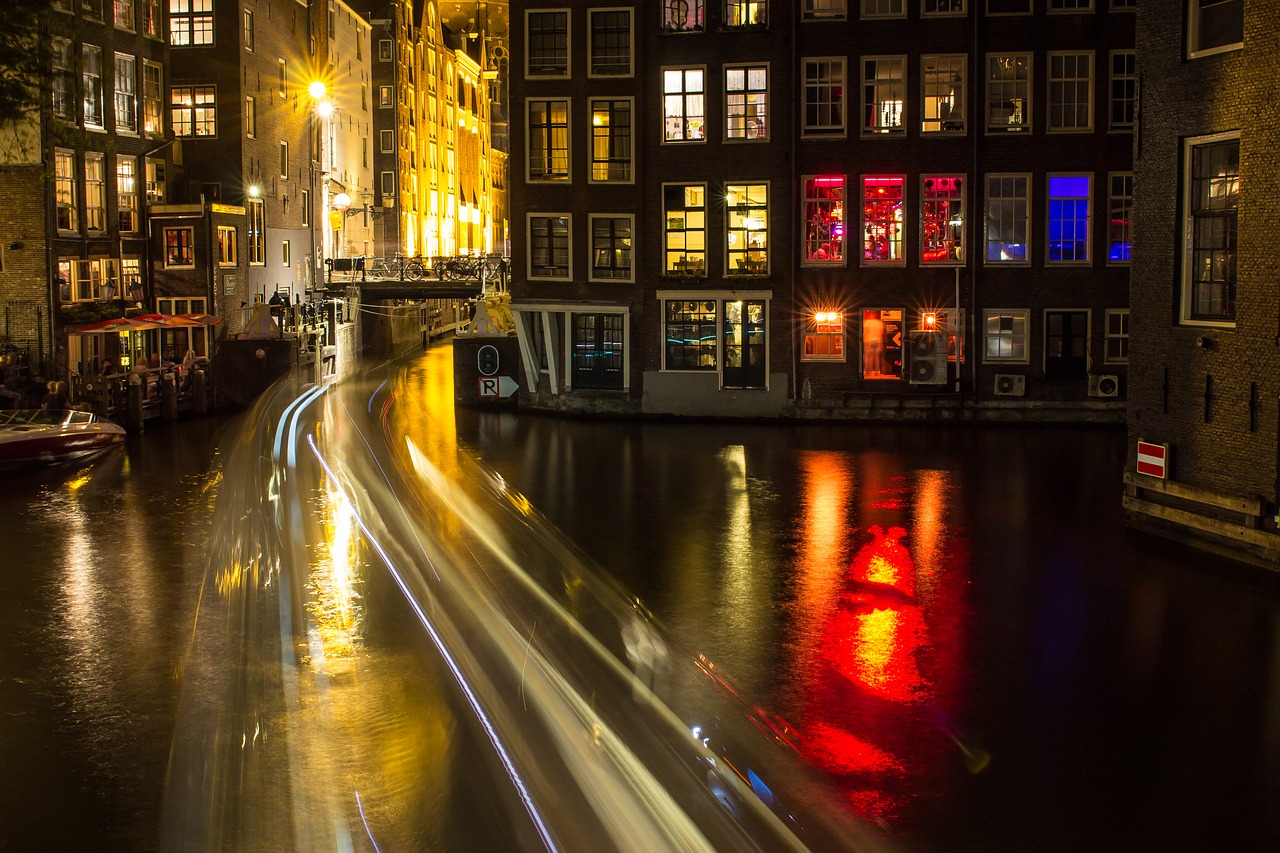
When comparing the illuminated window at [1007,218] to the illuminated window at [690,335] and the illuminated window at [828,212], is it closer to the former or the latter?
the illuminated window at [828,212]

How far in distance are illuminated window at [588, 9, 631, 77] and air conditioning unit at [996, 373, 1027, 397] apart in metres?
15.3

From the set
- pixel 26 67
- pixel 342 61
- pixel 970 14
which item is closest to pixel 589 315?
pixel 970 14

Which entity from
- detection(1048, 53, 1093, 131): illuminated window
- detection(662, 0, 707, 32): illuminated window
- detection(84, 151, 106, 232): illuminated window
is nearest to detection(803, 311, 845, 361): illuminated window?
detection(1048, 53, 1093, 131): illuminated window

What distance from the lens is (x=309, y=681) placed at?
14.0 meters

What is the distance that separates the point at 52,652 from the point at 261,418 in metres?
28.3

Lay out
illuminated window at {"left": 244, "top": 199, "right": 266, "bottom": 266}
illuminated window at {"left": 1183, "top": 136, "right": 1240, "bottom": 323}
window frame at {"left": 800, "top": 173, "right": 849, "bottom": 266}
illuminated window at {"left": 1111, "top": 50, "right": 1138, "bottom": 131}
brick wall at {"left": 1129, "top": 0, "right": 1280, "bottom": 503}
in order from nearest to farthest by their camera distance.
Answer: brick wall at {"left": 1129, "top": 0, "right": 1280, "bottom": 503} < illuminated window at {"left": 1183, "top": 136, "right": 1240, "bottom": 323} < illuminated window at {"left": 1111, "top": 50, "right": 1138, "bottom": 131} < window frame at {"left": 800, "top": 173, "right": 849, "bottom": 266} < illuminated window at {"left": 244, "top": 199, "right": 266, "bottom": 266}

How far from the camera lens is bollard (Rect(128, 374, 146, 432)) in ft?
128

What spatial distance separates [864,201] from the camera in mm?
40656

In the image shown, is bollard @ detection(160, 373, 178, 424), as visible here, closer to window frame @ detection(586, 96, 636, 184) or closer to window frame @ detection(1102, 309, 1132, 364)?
window frame @ detection(586, 96, 636, 184)

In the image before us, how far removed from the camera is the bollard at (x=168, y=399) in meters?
41.4

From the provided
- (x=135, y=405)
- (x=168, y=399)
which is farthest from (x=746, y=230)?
(x=135, y=405)

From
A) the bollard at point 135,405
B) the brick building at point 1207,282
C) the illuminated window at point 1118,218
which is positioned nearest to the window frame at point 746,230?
the illuminated window at point 1118,218

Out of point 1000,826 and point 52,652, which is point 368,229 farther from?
point 1000,826

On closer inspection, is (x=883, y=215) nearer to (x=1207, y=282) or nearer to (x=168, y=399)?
(x=1207, y=282)
